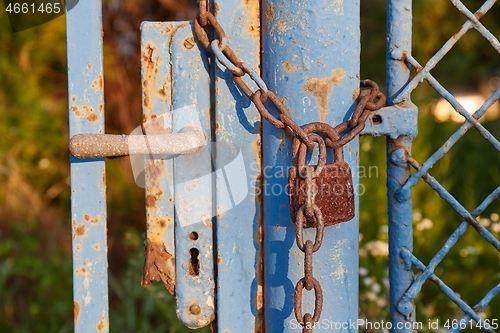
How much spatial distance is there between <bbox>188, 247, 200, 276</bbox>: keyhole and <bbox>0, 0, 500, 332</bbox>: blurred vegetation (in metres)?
0.96

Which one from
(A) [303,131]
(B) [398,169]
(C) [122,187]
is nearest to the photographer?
(A) [303,131]

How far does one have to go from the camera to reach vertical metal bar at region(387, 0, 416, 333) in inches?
34.5

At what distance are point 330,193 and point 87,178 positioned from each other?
1.32 feet

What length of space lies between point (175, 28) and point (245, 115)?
0.19 metres

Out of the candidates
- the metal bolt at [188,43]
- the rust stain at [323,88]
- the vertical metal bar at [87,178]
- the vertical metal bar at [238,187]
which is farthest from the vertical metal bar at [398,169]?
the vertical metal bar at [87,178]

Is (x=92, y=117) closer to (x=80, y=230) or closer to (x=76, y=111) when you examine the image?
(x=76, y=111)

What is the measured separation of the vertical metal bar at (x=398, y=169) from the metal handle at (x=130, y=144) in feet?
1.14

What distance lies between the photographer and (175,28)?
2.82 feet

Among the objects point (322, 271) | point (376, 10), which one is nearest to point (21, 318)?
point (322, 271)

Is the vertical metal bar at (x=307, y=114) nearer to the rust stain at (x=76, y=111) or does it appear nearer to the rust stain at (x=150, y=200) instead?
the rust stain at (x=150, y=200)

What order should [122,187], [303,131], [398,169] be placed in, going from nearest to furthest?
[303,131], [398,169], [122,187]

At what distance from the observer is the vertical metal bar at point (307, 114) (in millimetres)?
817

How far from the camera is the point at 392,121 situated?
2.86 feet

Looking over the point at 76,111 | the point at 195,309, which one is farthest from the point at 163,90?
the point at 195,309
